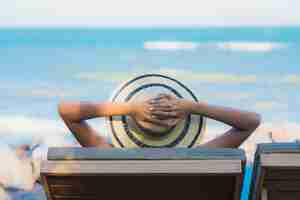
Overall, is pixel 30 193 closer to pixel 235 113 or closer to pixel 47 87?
pixel 47 87

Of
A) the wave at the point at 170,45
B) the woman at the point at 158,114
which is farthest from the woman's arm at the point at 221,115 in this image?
the wave at the point at 170,45

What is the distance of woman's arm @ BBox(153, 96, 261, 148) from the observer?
2.09 m

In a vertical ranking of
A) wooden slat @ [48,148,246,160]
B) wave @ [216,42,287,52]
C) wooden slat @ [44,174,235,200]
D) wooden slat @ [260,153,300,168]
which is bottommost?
wooden slat @ [44,174,235,200]

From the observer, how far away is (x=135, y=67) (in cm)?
257

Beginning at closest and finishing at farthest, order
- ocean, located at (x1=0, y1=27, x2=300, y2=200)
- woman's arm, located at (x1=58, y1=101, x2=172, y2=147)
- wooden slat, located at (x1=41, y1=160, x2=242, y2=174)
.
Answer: wooden slat, located at (x1=41, y1=160, x2=242, y2=174)
woman's arm, located at (x1=58, y1=101, x2=172, y2=147)
ocean, located at (x1=0, y1=27, x2=300, y2=200)

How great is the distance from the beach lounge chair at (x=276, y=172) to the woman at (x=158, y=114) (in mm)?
507

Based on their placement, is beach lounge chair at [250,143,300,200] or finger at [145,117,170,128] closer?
beach lounge chair at [250,143,300,200]

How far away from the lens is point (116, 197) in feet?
5.31

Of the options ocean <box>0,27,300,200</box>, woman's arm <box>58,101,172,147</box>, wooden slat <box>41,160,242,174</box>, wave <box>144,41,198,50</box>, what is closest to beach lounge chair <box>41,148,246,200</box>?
wooden slat <box>41,160,242,174</box>

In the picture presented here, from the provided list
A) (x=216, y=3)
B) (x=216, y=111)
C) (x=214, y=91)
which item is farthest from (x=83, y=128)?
(x=216, y=3)

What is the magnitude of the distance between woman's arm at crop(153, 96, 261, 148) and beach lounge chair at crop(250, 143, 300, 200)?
0.50 m

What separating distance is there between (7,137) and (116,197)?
1.01 metres

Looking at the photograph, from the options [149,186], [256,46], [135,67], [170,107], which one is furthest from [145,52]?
[149,186]

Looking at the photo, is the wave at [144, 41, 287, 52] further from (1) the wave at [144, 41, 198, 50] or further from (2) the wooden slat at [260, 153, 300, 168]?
(2) the wooden slat at [260, 153, 300, 168]
